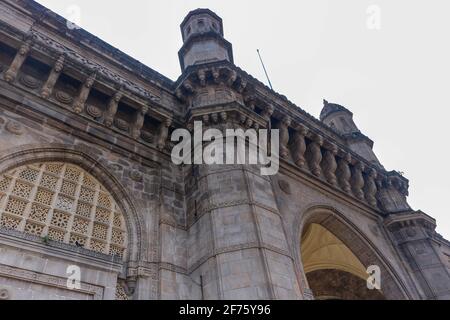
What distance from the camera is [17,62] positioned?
560 centimetres

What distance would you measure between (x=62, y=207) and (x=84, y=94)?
80.5 inches

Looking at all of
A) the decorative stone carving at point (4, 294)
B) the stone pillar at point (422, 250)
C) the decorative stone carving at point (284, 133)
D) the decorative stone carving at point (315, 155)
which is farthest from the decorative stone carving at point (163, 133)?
the stone pillar at point (422, 250)

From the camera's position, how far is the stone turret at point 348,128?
1157cm

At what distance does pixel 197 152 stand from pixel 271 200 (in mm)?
1572

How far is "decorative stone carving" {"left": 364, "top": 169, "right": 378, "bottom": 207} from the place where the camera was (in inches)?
382

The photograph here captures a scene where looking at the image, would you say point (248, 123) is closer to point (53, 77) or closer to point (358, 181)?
point (53, 77)

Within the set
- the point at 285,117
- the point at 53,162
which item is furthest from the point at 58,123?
the point at 285,117

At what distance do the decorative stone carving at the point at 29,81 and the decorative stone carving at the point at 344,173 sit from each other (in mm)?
7039

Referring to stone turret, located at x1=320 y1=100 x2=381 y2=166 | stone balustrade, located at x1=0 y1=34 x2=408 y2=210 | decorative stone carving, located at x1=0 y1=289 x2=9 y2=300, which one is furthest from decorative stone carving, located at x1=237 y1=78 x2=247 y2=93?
decorative stone carving, located at x1=0 y1=289 x2=9 y2=300

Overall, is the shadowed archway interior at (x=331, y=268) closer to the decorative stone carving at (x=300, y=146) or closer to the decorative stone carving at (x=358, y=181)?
the decorative stone carving at (x=358, y=181)

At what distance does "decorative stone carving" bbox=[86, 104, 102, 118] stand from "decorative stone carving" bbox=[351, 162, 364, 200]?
257 inches

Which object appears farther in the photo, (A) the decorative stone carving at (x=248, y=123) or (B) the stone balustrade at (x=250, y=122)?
(A) the decorative stone carving at (x=248, y=123)
